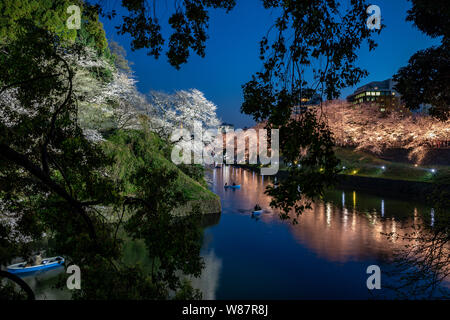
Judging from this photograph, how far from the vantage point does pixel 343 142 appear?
44.6 m

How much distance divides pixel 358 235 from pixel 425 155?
26227 millimetres

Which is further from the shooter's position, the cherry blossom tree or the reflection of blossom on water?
the cherry blossom tree

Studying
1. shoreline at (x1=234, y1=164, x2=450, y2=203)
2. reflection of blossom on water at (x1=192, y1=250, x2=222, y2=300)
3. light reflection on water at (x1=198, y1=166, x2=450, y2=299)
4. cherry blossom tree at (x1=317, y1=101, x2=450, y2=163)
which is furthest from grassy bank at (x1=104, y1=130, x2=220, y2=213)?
cherry blossom tree at (x1=317, y1=101, x2=450, y2=163)

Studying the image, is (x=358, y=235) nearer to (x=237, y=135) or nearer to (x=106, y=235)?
(x=106, y=235)

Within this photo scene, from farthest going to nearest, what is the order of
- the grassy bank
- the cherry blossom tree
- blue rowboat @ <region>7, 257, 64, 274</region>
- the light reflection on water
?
the cherry blossom tree, the grassy bank, the light reflection on water, blue rowboat @ <region>7, 257, 64, 274</region>

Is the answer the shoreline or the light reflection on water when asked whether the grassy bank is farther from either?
the shoreline

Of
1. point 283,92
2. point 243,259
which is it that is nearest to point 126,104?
point 243,259

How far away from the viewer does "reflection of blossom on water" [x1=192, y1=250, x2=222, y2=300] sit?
11230 mm

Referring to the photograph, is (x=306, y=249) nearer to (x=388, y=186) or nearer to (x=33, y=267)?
(x=33, y=267)

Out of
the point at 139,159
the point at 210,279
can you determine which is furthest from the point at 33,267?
the point at 139,159

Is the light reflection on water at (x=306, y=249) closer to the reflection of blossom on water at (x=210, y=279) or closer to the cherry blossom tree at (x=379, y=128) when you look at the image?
the reflection of blossom on water at (x=210, y=279)

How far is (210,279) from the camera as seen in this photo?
12461 mm

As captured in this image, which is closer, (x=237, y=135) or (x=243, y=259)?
(x=243, y=259)

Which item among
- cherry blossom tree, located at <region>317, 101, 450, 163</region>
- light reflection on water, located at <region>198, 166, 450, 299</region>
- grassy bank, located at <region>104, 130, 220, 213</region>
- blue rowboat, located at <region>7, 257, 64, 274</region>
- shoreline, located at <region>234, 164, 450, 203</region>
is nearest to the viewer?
blue rowboat, located at <region>7, 257, 64, 274</region>
